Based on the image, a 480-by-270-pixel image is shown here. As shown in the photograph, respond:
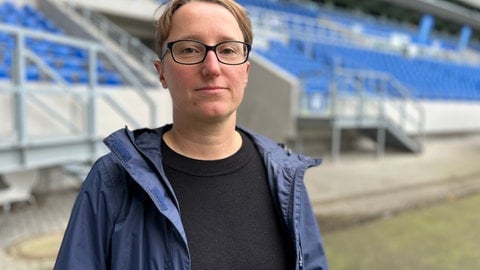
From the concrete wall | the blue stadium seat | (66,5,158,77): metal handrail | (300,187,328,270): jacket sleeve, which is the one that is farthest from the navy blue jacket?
the concrete wall

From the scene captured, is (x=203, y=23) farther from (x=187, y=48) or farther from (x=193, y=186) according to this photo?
(x=193, y=186)

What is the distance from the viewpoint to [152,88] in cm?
602

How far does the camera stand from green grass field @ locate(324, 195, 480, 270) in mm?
3396

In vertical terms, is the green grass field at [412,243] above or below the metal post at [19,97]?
below

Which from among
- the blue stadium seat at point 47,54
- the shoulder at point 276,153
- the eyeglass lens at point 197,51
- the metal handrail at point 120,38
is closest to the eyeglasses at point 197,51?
the eyeglass lens at point 197,51

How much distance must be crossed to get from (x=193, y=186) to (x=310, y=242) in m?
0.45

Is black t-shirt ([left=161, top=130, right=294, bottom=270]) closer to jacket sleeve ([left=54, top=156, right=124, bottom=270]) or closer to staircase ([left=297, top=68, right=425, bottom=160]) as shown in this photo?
jacket sleeve ([left=54, top=156, right=124, bottom=270])

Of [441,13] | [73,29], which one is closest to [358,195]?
[73,29]

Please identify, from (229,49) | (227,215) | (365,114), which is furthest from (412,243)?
(365,114)

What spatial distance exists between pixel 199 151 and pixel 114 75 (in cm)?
516

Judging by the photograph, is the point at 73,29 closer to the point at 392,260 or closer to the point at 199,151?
the point at 392,260

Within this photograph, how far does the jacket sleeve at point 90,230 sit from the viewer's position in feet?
3.29

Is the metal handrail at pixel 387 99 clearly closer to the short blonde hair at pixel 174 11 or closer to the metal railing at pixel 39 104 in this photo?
the metal railing at pixel 39 104

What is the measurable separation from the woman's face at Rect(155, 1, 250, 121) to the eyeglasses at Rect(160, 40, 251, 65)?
0.04ft
